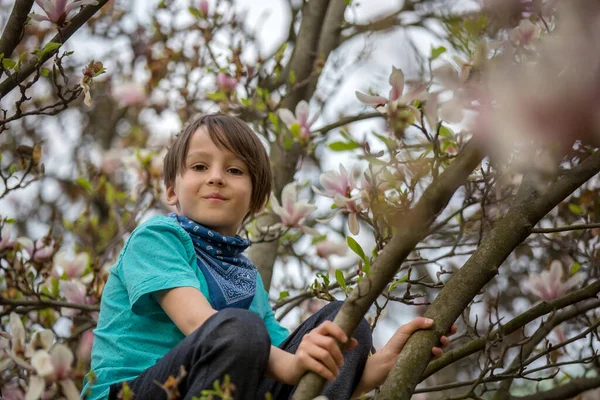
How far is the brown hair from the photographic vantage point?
231 cm

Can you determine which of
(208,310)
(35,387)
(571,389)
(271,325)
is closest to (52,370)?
(35,387)

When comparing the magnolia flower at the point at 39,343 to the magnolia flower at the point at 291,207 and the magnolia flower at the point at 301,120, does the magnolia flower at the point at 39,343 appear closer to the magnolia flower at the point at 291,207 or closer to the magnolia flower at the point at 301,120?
the magnolia flower at the point at 291,207

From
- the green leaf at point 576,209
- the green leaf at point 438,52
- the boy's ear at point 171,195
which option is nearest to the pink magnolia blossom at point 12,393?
the boy's ear at point 171,195

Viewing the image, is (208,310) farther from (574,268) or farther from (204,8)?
(204,8)

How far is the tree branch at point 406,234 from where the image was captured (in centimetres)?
138

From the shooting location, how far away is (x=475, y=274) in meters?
1.81

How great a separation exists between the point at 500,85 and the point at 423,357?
0.71 meters

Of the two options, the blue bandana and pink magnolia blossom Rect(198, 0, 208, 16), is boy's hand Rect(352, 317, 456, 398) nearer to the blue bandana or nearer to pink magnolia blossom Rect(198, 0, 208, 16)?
the blue bandana

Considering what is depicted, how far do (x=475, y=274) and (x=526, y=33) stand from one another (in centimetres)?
75

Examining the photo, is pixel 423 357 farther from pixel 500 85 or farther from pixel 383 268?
pixel 500 85

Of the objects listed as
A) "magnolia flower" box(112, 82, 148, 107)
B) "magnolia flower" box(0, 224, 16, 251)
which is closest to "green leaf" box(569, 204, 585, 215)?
"magnolia flower" box(0, 224, 16, 251)

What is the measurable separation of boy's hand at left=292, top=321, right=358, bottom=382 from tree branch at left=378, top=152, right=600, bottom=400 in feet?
0.74

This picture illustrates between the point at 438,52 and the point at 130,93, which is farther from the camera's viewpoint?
the point at 130,93

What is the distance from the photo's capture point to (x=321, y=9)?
3.51 m
